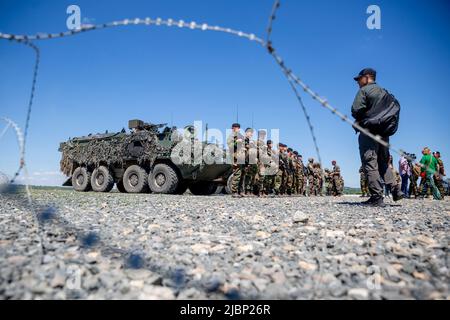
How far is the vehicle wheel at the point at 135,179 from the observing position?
12727mm

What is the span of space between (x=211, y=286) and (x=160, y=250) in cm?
82

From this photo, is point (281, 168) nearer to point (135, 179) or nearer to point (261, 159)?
point (261, 159)

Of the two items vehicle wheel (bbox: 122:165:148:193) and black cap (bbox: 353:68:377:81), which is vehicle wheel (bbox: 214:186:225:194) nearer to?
vehicle wheel (bbox: 122:165:148:193)

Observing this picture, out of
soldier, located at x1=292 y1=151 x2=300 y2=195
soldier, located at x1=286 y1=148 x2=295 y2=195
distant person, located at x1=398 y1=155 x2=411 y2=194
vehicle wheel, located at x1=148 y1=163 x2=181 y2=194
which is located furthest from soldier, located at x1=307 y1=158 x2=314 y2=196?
vehicle wheel, located at x1=148 y1=163 x2=181 y2=194

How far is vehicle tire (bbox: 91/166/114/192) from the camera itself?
14.3 m

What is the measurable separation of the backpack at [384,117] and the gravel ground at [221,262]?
2.24 m

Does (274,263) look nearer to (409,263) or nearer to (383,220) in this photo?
(409,263)

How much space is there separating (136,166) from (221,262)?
1136 cm

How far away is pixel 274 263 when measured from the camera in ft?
7.38

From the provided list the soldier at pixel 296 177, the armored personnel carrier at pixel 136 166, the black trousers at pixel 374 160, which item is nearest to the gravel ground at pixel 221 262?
the black trousers at pixel 374 160

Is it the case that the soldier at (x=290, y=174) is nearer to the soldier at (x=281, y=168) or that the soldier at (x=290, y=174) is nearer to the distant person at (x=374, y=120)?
the soldier at (x=281, y=168)

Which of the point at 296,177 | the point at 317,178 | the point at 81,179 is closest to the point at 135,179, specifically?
the point at 81,179

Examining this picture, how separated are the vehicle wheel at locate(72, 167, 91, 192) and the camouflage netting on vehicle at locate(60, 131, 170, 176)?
14.8 inches
